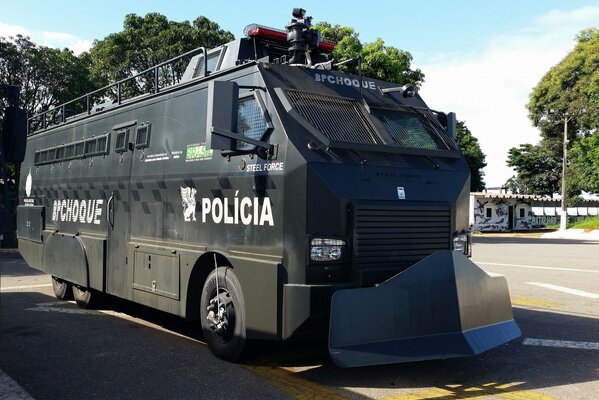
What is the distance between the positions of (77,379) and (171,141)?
275 centimetres

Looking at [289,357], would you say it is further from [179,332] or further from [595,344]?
[595,344]

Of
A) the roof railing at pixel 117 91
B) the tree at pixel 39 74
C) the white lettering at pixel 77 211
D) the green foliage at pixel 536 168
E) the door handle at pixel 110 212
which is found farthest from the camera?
the green foliage at pixel 536 168

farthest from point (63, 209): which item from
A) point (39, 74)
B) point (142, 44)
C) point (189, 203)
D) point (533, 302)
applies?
point (142, 44)

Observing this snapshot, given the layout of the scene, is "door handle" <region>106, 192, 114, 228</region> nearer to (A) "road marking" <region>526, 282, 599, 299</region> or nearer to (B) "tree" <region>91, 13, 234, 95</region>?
(A) "road marking" <region>526, 282, 599, 299</region>

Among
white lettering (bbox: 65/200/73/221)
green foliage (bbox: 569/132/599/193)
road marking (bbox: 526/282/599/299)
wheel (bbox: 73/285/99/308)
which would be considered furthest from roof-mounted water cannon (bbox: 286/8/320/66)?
green foliage (bbox: 569/132/599/193)

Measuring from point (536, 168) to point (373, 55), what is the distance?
36.2 m

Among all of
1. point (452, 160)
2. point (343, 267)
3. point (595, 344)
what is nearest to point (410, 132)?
point (452, 160)

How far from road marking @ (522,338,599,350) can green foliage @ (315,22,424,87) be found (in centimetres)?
1852

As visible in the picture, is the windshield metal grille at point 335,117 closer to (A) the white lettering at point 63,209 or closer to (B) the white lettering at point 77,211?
(B) the white lettering at point 77,211

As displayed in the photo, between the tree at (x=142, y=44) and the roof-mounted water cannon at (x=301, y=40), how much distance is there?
19.5m

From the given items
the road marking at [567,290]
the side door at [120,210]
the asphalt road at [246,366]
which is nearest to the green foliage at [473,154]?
the road marking at [567,290]

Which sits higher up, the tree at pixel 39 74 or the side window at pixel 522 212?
the tree at pixel 39 74

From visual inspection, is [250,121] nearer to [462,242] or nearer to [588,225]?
[462,242]

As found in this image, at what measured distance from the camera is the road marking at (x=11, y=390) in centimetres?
461
